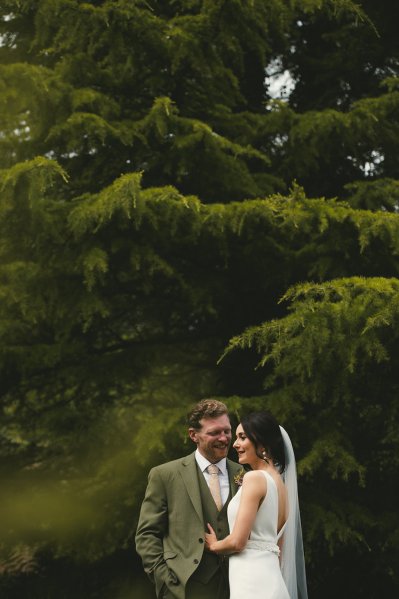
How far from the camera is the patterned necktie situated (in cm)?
353

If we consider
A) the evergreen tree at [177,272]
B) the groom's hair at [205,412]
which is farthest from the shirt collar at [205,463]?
the evergreen tree at [177,272]

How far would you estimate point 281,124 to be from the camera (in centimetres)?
679

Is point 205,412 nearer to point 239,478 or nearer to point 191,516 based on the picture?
point 239,478

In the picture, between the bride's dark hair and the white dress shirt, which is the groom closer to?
the white dress shirt

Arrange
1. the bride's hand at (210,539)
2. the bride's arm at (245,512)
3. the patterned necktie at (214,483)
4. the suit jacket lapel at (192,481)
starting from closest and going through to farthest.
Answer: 1. the bride's arm at (245,512)
2. the bride's hand at (210,539)
3. the suit jacket lapel at (192,481)
4. the patterned necktie at (214,483)

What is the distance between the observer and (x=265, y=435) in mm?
3393

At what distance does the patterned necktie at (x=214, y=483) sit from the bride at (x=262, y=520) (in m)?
0.19

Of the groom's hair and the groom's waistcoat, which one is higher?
the groom's hair

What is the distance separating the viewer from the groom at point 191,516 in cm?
336

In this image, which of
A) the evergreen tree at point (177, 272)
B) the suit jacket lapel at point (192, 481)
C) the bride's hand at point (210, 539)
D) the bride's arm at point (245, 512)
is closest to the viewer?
the bride's arm at point (245, 512)

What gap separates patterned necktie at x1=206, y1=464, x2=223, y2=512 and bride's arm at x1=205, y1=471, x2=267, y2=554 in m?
0.30

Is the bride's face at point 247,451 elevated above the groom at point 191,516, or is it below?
above

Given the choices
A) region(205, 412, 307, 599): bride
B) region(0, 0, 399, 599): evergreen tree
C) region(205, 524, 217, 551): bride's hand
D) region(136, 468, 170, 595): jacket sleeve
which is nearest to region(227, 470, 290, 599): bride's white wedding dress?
region(205, 412, 307, 599): bride

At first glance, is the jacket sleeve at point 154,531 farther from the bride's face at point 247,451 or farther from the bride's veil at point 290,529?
the bride's veil at point 290,529
